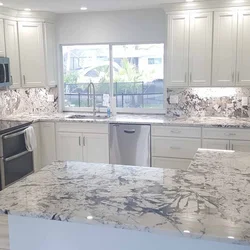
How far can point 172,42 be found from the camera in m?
4.47

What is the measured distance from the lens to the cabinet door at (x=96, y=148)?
470 cm

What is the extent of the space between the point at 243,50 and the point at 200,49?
53cm

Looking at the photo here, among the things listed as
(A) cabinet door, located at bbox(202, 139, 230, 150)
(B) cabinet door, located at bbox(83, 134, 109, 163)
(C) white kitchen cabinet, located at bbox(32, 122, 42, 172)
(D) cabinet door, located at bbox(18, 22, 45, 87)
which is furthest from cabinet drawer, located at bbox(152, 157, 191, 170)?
(D) cabinet door, located at bbox(18, 22, 45, 87)

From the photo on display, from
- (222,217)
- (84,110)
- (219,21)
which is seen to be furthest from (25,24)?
(222,217)

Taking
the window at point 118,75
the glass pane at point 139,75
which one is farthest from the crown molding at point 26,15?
the glass pane at point 139,75

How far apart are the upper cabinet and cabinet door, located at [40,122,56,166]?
6.07 feet

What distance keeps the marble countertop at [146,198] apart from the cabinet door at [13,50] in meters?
2.79

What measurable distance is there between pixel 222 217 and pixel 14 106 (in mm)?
4271

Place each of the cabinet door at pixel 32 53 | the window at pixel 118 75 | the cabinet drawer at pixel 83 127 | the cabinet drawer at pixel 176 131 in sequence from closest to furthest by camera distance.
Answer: the cabinet drawer at pixel 176 131 < the cabinet drawer at pixel 83 127 < the cabinet door at pixel 32 53 < the window at pixel 118 75

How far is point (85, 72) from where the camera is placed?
17.7 feet

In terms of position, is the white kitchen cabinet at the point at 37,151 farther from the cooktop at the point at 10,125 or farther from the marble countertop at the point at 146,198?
the marble countertop at the point at 146,198

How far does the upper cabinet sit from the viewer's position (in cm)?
434

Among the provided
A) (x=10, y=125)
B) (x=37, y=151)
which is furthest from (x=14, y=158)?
(x=37, y=151)

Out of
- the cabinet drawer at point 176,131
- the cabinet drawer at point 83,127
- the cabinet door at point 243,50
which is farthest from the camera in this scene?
the cabinet drawer at point 83,127
